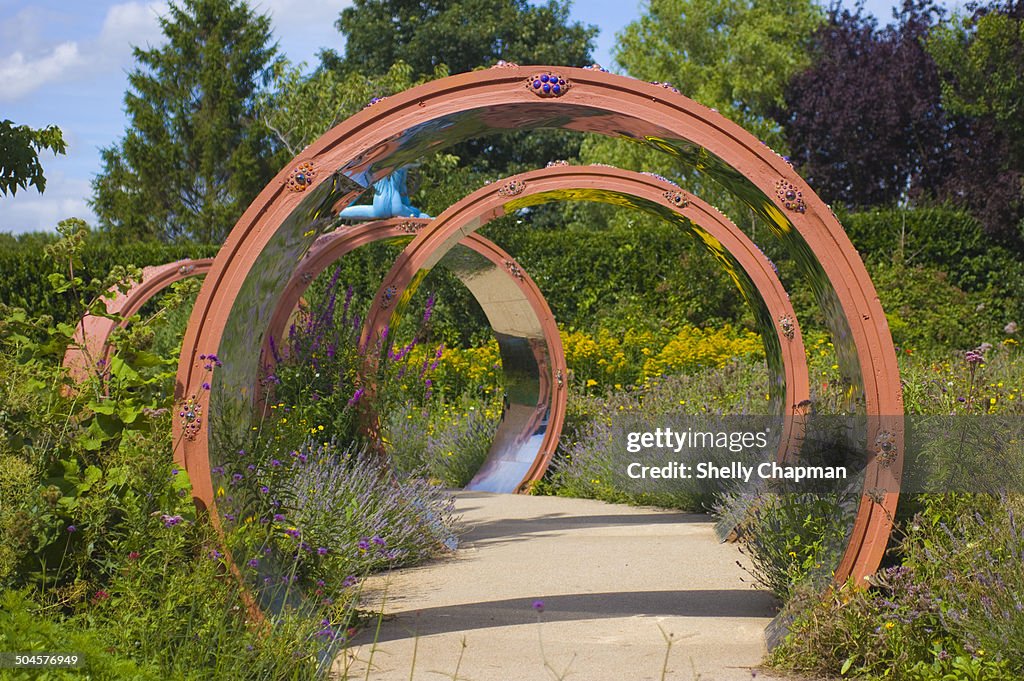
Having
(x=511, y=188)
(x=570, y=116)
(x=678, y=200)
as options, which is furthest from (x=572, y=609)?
(x=511, y=188)

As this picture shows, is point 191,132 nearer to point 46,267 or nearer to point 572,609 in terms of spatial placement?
point 46,267

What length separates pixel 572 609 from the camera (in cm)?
521

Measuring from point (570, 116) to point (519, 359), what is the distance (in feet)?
20.0

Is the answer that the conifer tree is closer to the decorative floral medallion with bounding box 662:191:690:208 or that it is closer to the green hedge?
the green hedge

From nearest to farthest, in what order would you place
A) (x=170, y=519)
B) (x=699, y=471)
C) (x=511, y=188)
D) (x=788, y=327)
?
1. (x=170, y=519)
2. (x=788, y=327)
3. (x=511, y=188)
4. (x=699, y=471)

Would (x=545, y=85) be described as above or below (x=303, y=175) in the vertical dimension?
above

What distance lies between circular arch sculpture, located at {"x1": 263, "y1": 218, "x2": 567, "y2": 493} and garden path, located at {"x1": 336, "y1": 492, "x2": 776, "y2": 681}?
1994 mm

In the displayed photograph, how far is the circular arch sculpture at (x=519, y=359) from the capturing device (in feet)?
31.5

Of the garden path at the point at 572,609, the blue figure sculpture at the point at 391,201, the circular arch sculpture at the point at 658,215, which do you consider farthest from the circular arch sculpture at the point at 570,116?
the blue figure sculpture at the point at 391,201

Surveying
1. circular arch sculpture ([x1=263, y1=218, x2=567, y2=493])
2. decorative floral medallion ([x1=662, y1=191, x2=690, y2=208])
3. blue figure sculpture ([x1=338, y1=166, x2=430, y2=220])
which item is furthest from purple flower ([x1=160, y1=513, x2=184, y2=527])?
circular arch sculpture ([x1=263, y1=218, x2=567, y2=493])

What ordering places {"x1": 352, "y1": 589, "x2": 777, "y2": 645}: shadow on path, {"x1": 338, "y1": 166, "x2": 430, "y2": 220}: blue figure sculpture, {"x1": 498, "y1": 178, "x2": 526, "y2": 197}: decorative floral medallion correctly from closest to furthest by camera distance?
{"x1": 352, "y1": 589, "x2": 777, "y2": 645}: shadow on path, {"x1": 498, "y1": 178, "x2": 526, "y2": 197}: decorative floral medallion, {"x1": 338, "y1": 166, "x2": 430, "y2": 220}: blue figure sculpture

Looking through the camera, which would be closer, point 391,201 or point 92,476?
point 92,476

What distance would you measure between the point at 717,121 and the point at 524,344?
242 inches

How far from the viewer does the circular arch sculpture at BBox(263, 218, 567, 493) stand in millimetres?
9602
